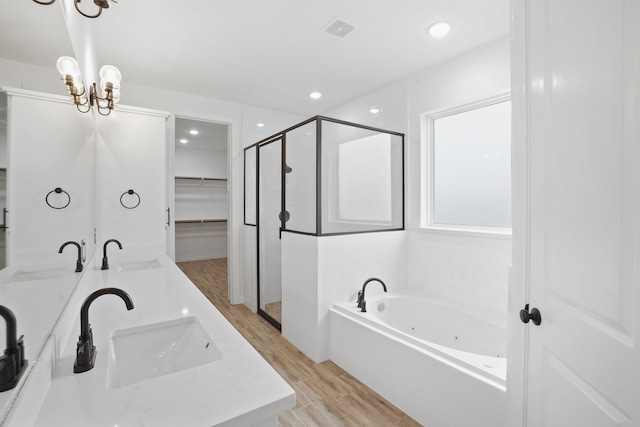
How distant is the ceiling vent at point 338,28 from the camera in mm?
2148

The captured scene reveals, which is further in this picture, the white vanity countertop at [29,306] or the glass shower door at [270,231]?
the glass shower door at [270,231]

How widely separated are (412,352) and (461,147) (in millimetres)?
1838

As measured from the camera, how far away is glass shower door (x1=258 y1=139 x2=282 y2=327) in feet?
10.3

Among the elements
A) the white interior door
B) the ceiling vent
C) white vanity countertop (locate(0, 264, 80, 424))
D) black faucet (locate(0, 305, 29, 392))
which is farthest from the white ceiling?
the white interior door

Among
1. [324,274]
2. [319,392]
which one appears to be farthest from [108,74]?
[319,392]

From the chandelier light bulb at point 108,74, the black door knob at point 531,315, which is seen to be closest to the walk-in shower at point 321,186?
the chandelier light bulb at point 108,74

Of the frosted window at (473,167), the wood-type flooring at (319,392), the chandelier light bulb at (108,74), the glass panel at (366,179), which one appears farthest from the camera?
the glass panel at (366,179)

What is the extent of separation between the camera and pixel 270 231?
334 centimetres

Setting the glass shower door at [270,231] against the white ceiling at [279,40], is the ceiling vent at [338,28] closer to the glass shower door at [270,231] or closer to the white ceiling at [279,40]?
the white ceiling at [279,40]

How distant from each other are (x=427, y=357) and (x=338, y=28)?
231cm

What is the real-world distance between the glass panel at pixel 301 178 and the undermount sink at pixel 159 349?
1.47m

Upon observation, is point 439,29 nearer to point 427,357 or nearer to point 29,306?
point 427,357

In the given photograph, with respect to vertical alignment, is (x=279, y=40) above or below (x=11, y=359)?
above

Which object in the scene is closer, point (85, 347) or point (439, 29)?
point (85, 347)
